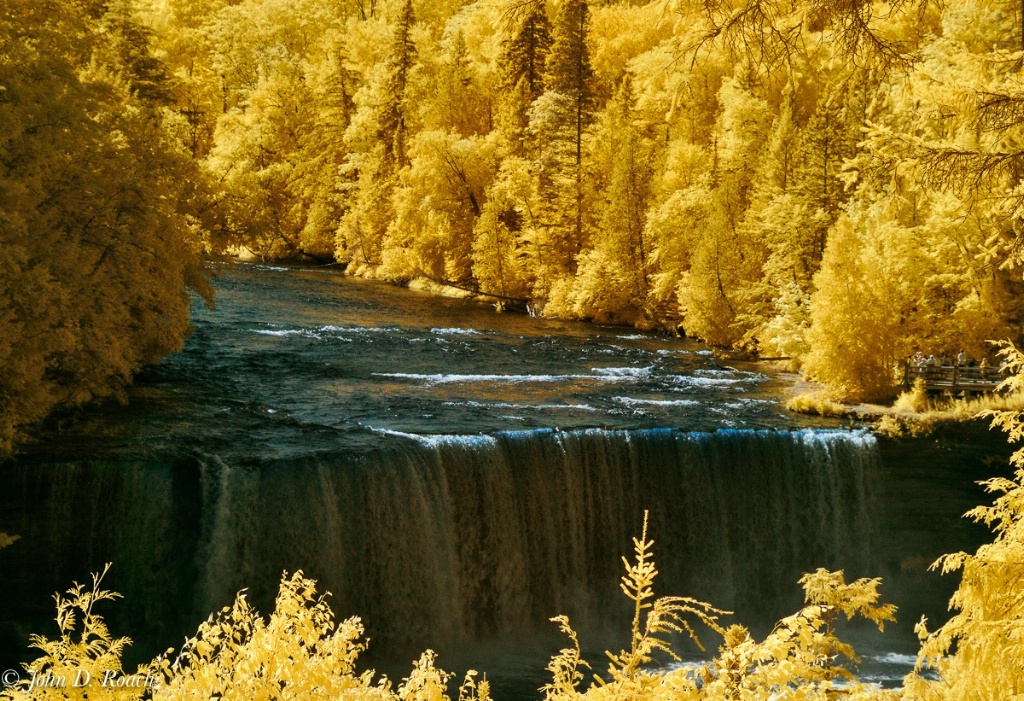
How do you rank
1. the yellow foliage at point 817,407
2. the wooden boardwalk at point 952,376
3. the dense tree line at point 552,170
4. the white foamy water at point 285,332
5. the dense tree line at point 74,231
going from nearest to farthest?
the dense tree line at point 552,170
the dense tree line at point 74,231
the yellow foliage at point 817,407
the wooden boardwalk at point 952,376
the white foamy water at point 285,332

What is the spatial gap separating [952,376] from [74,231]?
17.0 metres

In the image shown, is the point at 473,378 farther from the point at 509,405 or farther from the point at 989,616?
the point at 989,616

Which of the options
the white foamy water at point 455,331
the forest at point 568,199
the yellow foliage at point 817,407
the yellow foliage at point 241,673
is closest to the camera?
the yellow foliage at point 241,673

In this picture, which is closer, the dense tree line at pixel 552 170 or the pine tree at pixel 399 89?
the dense tree line at pixel 552 170

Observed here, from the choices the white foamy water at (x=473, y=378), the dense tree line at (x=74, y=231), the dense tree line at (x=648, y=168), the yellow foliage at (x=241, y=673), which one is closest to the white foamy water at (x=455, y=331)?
the dense tree line at (x=648, y=168)

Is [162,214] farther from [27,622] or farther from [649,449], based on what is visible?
[649,449]

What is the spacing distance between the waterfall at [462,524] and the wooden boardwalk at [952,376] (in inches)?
139

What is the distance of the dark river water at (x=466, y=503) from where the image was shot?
43.6 feet

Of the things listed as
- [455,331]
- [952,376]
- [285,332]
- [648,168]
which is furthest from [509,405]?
[648,168]

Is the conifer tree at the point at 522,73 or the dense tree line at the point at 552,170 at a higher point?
the conifer tree at the point at 522,73

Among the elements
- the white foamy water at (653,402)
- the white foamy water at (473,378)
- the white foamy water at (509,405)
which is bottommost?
the white foamy water at (509,405)

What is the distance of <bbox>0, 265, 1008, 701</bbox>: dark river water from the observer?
1329 cm

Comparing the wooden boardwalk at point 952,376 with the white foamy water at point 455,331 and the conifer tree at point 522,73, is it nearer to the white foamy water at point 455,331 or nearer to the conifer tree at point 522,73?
the white foamy water at point 455,331

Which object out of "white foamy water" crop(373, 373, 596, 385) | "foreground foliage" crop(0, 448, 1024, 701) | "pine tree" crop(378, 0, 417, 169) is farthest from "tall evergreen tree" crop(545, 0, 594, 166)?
"foreground foliage" crop(0, 448, 1024, 701)
